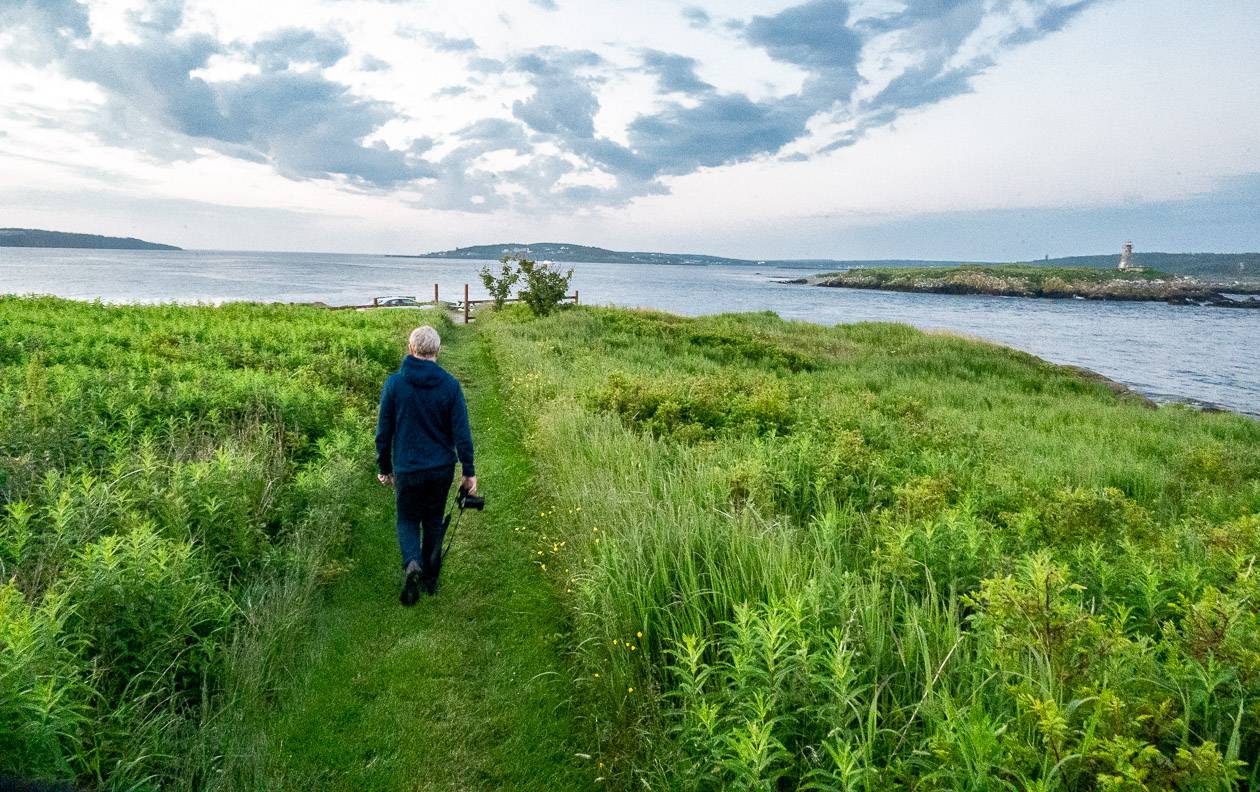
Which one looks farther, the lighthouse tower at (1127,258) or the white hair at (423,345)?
the lighthouse tower at (1127,258)

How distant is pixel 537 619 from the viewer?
242 inches

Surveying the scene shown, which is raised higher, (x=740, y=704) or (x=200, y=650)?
(x=740, y=704)

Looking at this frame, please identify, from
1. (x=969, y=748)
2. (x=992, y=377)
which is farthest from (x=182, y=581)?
(x=992, y=377)

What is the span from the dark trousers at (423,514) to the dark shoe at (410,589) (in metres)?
0.10

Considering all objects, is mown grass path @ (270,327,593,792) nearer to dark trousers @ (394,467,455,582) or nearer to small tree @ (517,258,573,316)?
dark trousers @ (394,467,455,582)

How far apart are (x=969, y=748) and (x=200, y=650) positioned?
4.96 m

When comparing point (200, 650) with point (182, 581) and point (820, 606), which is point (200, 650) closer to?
point (182, 581)

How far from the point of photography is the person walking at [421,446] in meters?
6.27

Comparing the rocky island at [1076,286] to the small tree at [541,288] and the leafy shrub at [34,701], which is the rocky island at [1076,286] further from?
the leafy shrub at [34,701]

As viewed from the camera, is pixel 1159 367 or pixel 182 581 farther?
pixel 1159 367

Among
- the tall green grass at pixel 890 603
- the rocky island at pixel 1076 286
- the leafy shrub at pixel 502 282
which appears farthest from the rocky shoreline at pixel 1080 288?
the tall green grass at pixel 890 603

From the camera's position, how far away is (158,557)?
4.64 meters

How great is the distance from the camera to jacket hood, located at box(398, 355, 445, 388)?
245 inches

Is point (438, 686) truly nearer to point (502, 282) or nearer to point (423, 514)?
point (423, 514)
